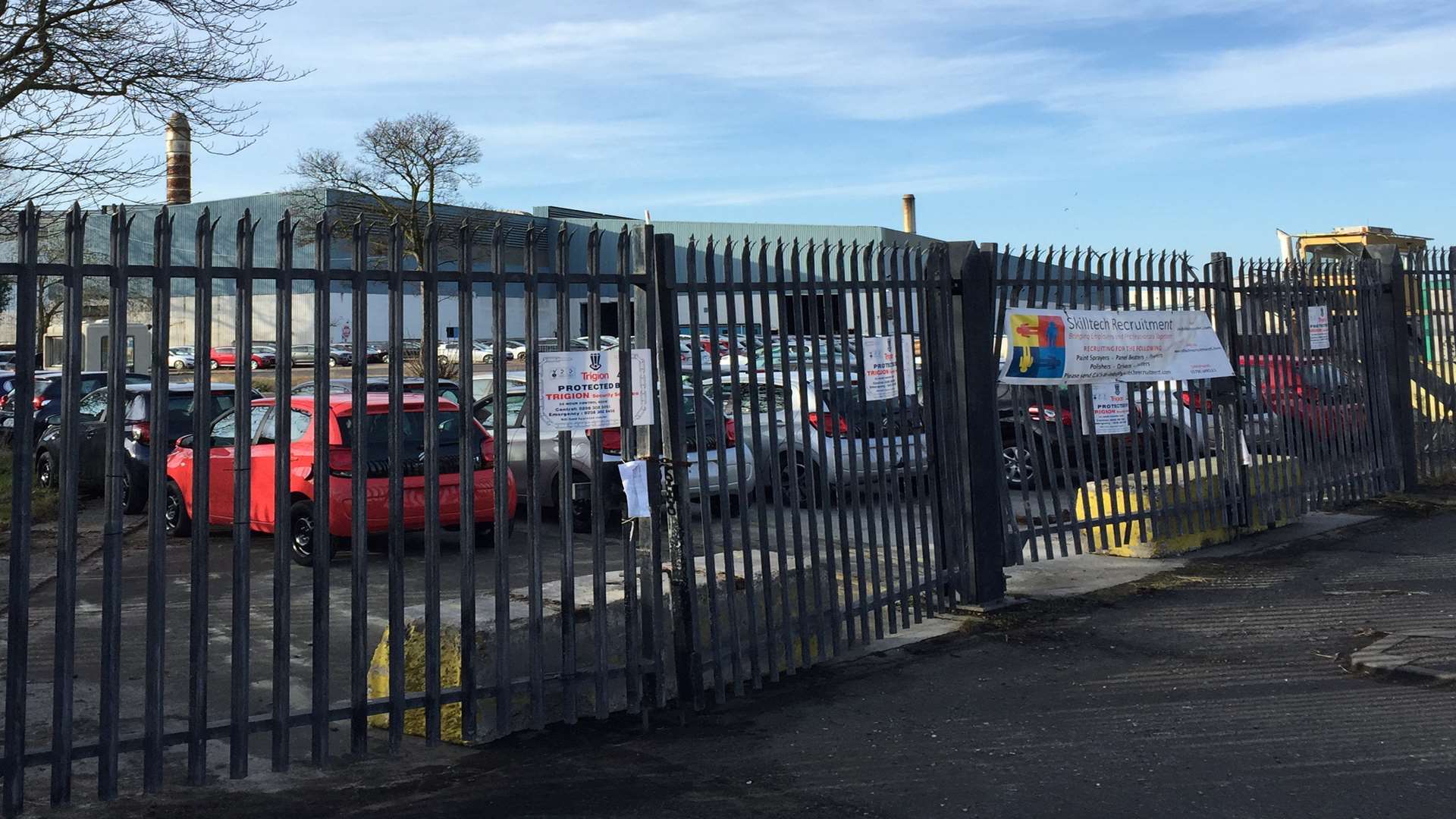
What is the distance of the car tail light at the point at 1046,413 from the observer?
8.85 m

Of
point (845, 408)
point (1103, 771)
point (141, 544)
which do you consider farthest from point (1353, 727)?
point (141, 544)

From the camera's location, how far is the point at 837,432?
254 inches

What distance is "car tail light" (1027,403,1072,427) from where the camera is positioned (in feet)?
29.0

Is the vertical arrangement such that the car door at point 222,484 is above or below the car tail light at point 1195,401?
below

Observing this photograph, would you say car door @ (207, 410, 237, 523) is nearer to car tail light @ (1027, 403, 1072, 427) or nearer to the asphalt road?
the asphalt road

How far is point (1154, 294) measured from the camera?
10109mm

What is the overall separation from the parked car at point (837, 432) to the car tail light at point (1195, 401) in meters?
3.50

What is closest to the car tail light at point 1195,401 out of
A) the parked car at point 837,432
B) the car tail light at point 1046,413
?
the car tail light at point 1046,413

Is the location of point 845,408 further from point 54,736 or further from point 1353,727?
point 54,736

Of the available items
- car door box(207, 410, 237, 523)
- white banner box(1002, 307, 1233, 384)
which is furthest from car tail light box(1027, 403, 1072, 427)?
car door box(207, 410, 237, 523)

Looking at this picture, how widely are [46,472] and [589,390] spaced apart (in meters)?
13.6

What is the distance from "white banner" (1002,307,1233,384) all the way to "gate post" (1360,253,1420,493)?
3606mm

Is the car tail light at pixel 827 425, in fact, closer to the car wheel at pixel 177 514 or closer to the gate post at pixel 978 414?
the gate post at pixel 978 414

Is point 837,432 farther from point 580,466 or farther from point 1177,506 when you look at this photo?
point 580,466
